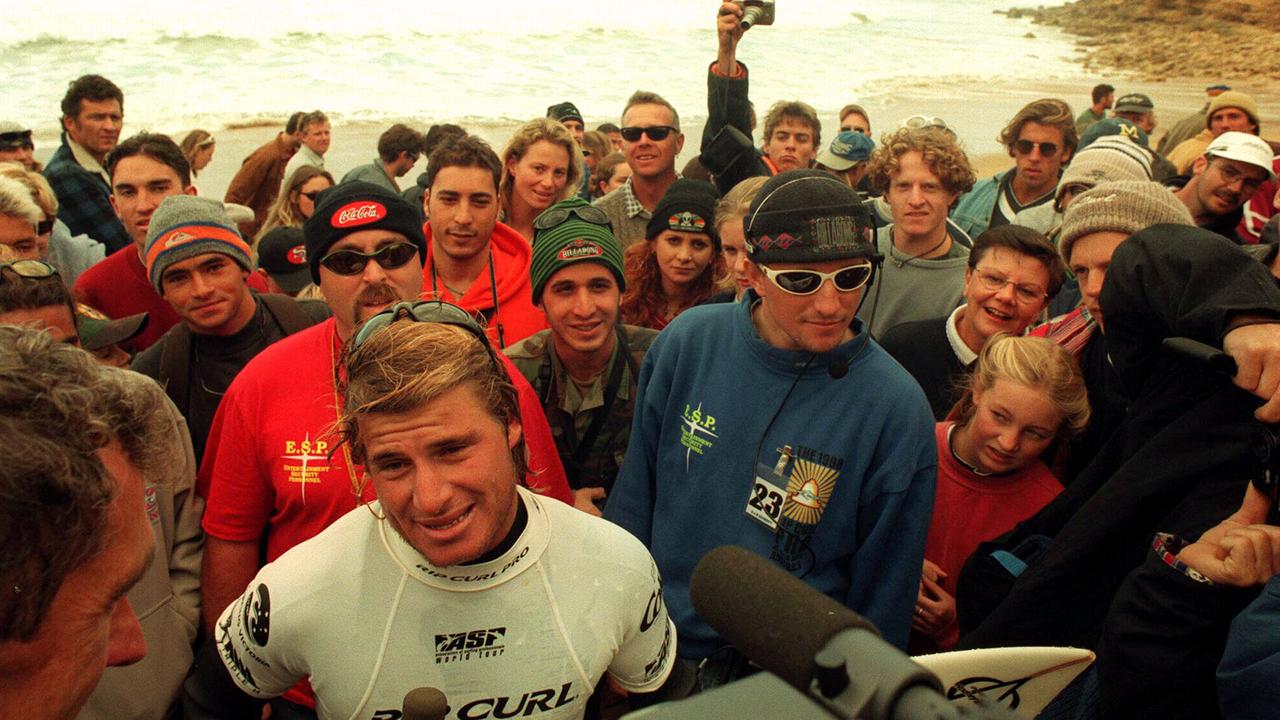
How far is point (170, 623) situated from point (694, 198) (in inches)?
117

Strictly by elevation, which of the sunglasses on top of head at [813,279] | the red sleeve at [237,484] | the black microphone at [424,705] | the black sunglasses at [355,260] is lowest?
the red sleeve at [237,484]

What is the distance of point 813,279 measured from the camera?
2701 mm

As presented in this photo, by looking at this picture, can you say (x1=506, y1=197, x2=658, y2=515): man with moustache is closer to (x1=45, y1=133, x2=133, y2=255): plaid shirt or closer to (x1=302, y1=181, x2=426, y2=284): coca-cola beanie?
(x1=302, y1=181, x2=426, y2=284): coca-cola beanie

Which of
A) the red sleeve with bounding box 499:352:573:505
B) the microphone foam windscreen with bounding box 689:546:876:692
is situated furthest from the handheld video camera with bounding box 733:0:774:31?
the microphone foam windscreen with bounding box 689:546:876:692

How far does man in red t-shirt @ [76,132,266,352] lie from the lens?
4.58m

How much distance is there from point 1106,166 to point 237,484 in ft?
13.4

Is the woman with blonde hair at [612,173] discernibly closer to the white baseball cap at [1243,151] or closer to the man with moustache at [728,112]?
the man with moustache at [728,112]

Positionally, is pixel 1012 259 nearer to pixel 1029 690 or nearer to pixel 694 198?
pixel 694 198

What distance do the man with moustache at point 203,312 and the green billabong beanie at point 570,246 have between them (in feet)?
3.09

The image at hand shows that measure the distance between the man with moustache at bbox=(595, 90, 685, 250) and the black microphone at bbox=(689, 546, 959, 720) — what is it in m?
4.99

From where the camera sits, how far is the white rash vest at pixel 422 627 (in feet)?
6.63

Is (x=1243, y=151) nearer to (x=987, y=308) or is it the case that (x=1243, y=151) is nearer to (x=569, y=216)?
(x=987, y=308)

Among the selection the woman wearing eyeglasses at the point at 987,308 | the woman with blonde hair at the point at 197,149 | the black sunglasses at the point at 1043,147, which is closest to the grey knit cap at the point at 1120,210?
the woman wearing eyeglasses at the point at 987,308

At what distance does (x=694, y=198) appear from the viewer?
480 centimetres
